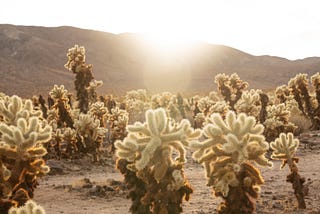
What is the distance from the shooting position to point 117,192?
1354 cm

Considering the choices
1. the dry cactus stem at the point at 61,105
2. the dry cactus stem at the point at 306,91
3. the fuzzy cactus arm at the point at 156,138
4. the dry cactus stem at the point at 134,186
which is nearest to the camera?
the fuzzy cactus arm at the point at 156,138

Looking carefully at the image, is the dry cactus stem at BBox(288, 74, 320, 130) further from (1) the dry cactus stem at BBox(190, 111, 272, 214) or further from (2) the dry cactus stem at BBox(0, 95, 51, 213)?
(2) the dry cactus stem at BBox(0, 95, 51, 213)

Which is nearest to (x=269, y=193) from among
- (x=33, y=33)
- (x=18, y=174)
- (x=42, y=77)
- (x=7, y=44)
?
(x=18, y=174)

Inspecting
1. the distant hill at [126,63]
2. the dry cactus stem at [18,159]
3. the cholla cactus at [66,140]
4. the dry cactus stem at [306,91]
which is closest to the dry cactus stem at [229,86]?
the dry cactus stem at [306,91]

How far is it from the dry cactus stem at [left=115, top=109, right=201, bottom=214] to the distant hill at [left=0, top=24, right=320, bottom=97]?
82.6m

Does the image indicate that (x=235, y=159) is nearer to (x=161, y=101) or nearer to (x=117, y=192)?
(x=117, y=192)

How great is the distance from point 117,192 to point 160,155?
7.01 metres

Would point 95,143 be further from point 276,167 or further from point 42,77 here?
point 42,77

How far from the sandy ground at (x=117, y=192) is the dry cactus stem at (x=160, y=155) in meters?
4.37

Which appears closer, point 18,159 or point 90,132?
point 18,159

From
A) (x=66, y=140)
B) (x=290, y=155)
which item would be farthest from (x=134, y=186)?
(x=66, y=140)

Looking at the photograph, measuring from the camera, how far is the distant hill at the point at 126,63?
102125mm

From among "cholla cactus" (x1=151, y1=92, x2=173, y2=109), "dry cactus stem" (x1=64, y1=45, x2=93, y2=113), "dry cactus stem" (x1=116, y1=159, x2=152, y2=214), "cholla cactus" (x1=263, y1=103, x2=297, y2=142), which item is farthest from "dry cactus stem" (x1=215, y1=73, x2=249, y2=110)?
"dry cactus stem" (x1=116, y1=159, x2=152, y2=214)

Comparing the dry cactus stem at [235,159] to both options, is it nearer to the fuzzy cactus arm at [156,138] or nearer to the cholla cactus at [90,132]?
the fuzzy cactus arm at [156,138]
